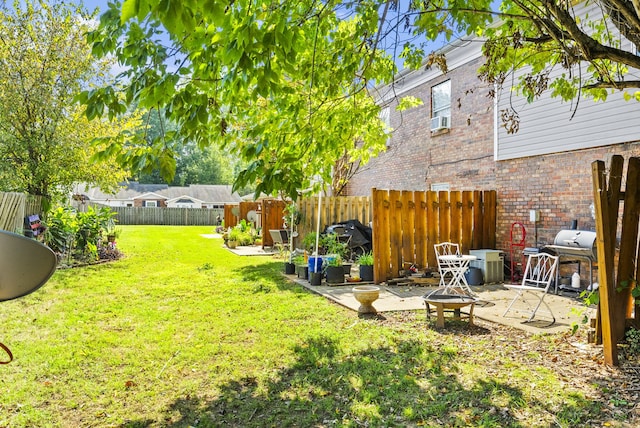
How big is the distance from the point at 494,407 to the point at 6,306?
22.1ft

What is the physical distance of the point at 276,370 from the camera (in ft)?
13.5

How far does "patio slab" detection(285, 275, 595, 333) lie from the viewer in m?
5.68

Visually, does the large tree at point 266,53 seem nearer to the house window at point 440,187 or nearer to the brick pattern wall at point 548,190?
the brick pattern wall at point 548,190

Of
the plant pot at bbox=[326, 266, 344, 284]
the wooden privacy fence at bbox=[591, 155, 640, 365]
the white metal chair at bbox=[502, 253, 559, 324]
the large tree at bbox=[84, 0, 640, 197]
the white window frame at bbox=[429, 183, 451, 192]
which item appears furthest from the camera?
the white window frame at bbox=[429, 183, 451, 192]

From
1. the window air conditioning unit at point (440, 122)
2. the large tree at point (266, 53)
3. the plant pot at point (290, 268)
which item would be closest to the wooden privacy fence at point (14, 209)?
the plant pot at point (290, 268)

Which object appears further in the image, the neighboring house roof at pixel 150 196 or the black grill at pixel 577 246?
the neighboring house roof at pixel 150 196

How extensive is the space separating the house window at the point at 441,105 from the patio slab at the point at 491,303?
16.1 ft

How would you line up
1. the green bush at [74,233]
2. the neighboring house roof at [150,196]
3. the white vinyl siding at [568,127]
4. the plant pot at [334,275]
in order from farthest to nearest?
the neighboring house roof at [150,196] → the green bush at [74,233] → the plant pot at [334,275] → the white vinyl siding at [568,127]

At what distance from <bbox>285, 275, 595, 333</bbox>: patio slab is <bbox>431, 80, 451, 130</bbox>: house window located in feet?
16.1

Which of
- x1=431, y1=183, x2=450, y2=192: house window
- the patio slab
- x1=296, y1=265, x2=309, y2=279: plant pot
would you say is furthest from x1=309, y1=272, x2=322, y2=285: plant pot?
x1=431, y1=183, x2=450, y2=192: house window

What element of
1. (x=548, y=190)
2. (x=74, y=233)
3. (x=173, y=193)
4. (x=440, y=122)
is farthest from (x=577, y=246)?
(x=173, y=193)

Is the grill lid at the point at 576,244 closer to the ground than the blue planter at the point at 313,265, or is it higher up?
higher up

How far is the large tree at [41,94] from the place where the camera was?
10.4m

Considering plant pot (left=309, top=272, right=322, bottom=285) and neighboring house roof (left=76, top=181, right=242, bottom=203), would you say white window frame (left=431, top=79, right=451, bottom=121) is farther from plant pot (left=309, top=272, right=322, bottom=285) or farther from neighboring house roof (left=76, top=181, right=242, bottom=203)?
neighboring house roof (left=76, top=181, right=242, bottom=203)
